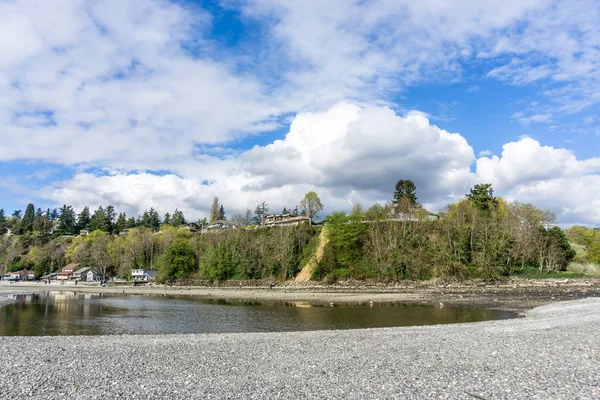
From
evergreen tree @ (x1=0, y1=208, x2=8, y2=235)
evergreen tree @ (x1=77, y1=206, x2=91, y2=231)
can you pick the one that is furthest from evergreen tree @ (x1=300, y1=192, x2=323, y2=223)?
evergreen tree @ (x1=0, y1=208, x2=8, y2=235)

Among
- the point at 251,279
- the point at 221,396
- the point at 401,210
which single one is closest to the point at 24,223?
the point at 251,279

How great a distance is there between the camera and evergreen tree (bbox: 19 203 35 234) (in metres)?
164

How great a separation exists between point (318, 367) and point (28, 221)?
19898cm

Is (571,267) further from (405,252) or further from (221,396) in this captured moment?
(221,396)

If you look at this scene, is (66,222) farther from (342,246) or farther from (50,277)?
(342,246)

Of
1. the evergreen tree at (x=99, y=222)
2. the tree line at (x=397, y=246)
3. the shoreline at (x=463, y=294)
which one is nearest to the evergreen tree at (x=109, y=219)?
the evergreen tree at (x=99, y=222)

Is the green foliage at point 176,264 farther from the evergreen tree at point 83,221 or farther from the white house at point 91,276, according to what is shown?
the evergreen tree at point 83,221

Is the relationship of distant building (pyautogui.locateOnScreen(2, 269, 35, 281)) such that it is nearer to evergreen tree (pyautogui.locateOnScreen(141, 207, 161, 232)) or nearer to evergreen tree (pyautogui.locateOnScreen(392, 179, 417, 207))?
evergreen tree (pyautogui.locateOnScreen(141, 207, 161, 232))

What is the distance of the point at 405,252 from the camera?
68.5 metres

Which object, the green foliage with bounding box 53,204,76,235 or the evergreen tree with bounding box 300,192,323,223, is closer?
the evergreen tree with bounding box 300,192,323,223

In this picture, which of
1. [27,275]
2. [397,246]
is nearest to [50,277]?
[27,275]

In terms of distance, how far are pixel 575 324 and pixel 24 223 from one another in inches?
7946

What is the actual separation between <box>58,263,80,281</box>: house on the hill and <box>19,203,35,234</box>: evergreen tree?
59.9 m

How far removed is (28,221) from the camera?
545 feet
